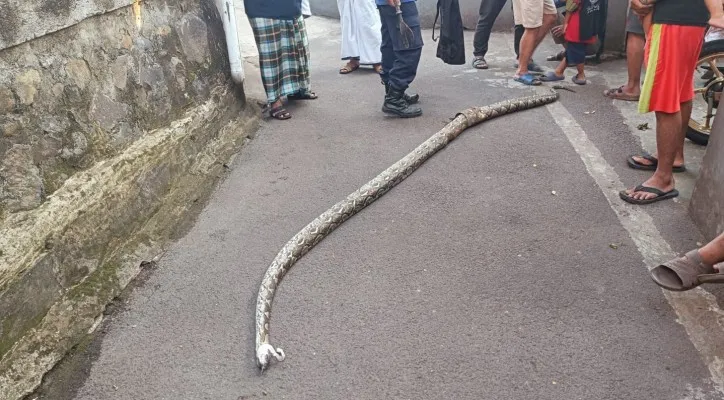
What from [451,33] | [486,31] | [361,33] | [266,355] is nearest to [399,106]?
[451,33]

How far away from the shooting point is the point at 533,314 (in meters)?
2.85

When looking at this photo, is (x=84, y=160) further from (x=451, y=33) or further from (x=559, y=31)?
(x=559, y=31)

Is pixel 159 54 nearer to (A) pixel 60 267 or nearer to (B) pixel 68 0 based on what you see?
(B) pixel 68 0

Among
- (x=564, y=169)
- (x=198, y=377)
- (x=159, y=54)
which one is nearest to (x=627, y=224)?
(x=564, y=169)

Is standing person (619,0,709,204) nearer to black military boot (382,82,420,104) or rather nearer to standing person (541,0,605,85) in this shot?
standing person (541,0,605,85)

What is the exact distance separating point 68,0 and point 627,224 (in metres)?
3.54

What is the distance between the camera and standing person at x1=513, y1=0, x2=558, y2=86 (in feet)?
20.3

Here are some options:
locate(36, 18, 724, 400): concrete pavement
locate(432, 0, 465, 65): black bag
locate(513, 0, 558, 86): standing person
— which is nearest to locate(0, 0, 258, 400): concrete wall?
locate(36, 18, 724, 400): concrete pavement

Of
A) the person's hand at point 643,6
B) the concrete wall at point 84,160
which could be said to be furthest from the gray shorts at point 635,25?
the concrete wall at point 84,160

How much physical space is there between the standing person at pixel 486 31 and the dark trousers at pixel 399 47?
1.95m

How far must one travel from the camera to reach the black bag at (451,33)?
573 centimetres

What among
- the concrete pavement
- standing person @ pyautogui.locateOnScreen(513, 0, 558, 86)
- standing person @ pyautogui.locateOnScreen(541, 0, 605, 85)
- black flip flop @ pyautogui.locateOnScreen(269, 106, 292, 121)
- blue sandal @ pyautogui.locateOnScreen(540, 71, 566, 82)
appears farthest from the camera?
blue sandal @ pyautogui.locateOnScreen(540, 71, 566, 82)

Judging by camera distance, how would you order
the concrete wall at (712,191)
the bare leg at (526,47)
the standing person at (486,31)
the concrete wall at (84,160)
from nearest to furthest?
the concrete wall at (84,160) → the concrete wall at (712,191) → the bare leg at (526,47) → the standing person at (486,31)

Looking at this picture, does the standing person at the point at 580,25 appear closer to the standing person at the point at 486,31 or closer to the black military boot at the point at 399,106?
the standing person at the point at 486,31
